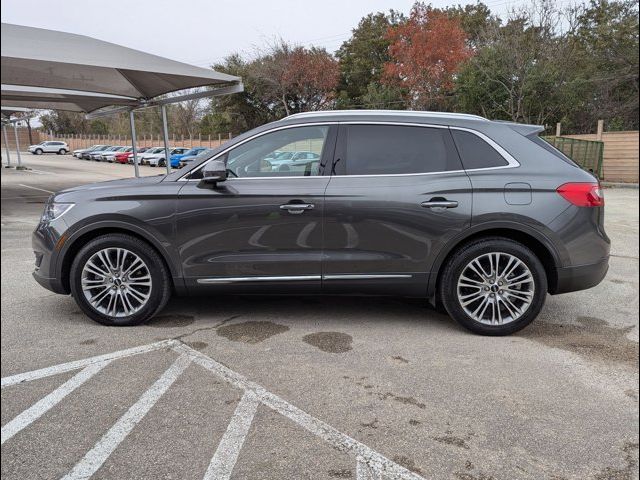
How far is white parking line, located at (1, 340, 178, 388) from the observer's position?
3023 mm

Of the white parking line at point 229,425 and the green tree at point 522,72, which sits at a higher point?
the green tree at point 522,72

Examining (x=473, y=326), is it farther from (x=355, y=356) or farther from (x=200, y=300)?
(x=200, y=300)

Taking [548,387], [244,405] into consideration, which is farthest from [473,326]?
[244,405]

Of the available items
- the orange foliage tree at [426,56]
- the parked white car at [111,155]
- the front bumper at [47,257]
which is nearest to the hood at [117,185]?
the front bumper at [47,257]

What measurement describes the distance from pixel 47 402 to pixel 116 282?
133 cm

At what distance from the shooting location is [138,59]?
9484 mm

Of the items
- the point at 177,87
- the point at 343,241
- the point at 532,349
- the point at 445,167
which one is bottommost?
the point at 532,349

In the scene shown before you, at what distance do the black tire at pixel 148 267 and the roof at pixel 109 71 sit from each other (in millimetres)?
3763

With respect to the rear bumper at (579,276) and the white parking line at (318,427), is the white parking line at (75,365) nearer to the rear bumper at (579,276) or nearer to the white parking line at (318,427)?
the white parking line at (318,427)

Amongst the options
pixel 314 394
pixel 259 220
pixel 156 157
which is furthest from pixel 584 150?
pixel 156 157

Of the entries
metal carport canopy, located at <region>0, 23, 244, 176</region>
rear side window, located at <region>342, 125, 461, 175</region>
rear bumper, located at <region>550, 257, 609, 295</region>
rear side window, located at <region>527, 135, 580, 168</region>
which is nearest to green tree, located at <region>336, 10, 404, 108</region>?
rear side window, located at <region>342, 125, 461, 175</region>

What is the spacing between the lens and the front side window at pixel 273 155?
3.92 metres

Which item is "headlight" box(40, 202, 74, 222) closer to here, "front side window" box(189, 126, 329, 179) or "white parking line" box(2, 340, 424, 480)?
"front side window" box(189, 126, 329, 179)

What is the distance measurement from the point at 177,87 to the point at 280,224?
31.8 feet
